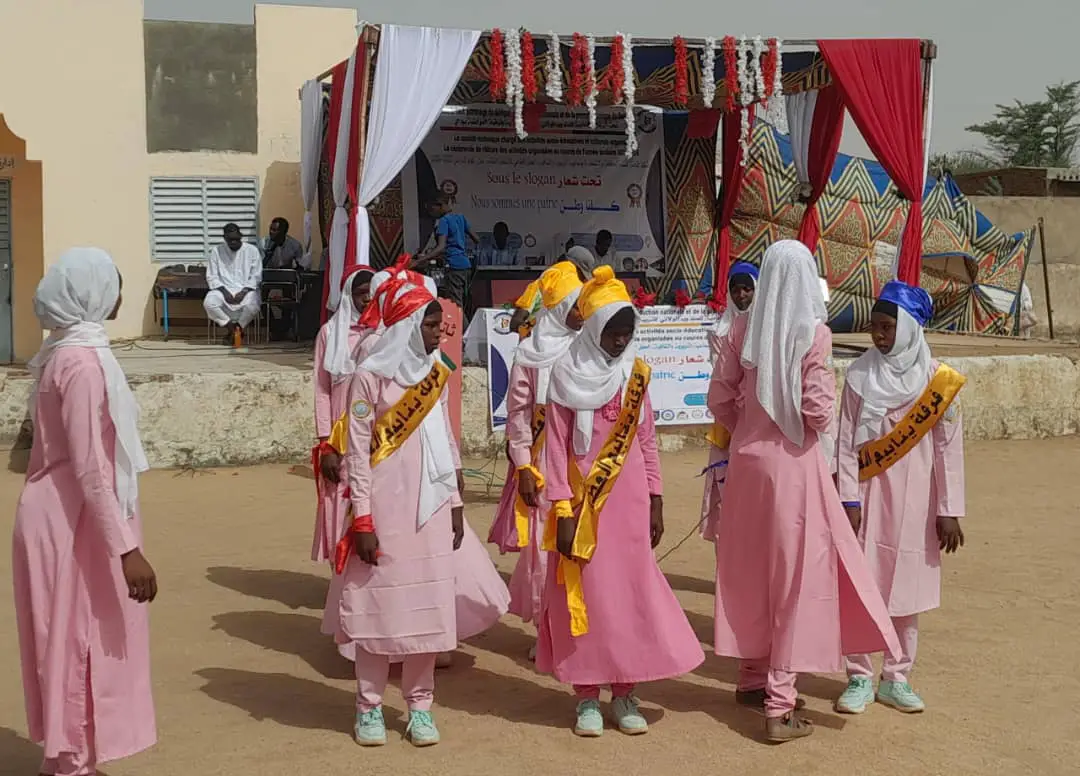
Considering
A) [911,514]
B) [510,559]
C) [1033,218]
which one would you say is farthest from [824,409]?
[1033,218]

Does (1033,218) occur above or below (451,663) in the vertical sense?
A: above

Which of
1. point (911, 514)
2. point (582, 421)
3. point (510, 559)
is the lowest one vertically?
point (510, 559)

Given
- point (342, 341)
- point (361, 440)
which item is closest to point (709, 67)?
point (342, 341)

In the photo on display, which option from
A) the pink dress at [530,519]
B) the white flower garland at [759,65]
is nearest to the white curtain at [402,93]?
the white flower garland at [759,65]

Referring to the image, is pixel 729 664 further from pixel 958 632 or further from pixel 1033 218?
pixel 1033 218

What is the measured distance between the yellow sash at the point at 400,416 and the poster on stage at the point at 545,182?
10576 millimetres

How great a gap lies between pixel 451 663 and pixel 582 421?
60.5 inches

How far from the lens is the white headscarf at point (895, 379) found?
15.5 ft

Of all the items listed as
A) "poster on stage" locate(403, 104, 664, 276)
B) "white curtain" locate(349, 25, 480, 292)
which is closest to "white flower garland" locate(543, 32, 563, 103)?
"white curtain" locate(349, 25, 480, 292)

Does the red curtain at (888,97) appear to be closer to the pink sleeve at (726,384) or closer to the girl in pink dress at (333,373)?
the girl in pink dress at (333,373)

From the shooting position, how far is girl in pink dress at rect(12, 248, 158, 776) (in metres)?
3.44

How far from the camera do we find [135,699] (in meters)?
3.62

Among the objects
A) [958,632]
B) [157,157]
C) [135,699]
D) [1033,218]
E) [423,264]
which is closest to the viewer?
[135,699]

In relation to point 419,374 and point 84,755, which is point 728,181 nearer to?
point 419,374
